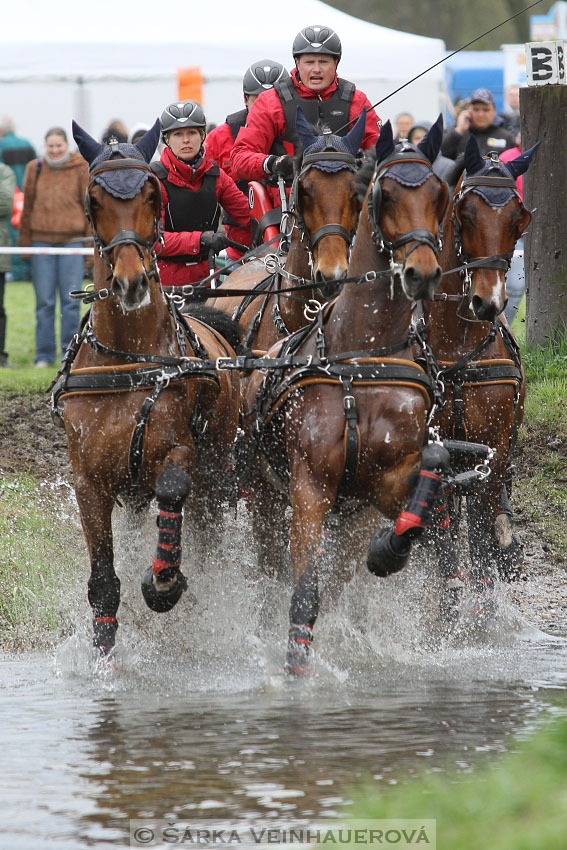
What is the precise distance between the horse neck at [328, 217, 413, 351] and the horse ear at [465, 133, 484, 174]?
3.72ft

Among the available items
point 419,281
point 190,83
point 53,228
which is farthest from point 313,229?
point 190,83

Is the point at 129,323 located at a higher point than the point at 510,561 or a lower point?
higher

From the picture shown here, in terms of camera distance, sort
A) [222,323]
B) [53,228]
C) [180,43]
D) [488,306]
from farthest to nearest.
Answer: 1. [180,43]
2. [53,228]
3. [222,323]
4. [488,306]

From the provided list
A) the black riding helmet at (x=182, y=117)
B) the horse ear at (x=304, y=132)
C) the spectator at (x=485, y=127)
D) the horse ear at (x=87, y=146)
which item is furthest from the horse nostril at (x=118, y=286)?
the spectator at (x=485, y=127)

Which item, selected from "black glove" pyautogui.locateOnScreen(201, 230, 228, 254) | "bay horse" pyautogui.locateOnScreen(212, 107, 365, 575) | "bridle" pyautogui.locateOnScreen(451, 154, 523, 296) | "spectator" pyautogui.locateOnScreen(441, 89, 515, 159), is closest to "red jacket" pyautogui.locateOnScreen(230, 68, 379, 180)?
"black glove" pyautogui.locateOnScreen(201, 230, 228, 254)

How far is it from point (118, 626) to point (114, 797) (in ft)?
8.70

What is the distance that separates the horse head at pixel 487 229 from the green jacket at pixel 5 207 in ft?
29.3

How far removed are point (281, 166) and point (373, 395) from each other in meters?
1.94

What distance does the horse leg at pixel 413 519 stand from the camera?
6457 millimetres

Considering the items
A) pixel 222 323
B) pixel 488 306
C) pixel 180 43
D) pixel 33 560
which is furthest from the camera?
pixel 180 43

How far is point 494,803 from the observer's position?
169 inches

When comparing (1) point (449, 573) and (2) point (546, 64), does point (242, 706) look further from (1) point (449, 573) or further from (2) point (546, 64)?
(2) point (546, 64)

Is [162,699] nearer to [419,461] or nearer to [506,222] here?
[419,461]

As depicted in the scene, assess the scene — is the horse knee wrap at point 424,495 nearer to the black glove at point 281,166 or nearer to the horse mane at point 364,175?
the horse mane at point 364,175
